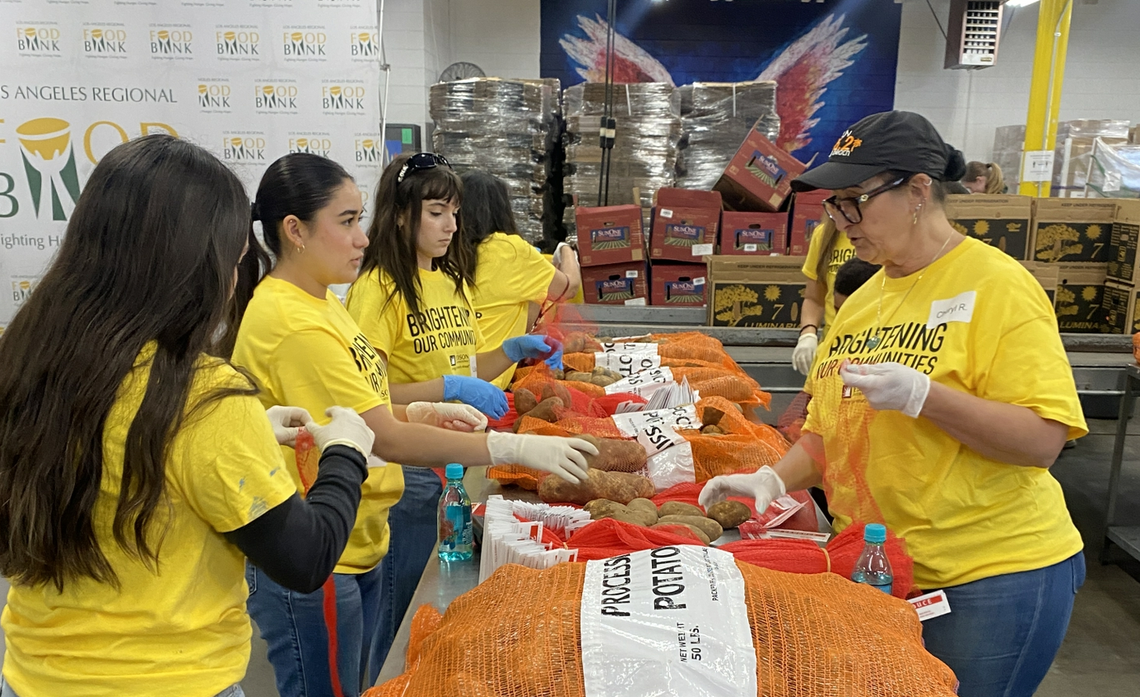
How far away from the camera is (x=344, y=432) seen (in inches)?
52.3

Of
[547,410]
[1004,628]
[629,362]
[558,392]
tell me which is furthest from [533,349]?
[1004,628]

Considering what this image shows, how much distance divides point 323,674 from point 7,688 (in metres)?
0.65

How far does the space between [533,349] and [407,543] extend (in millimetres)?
956

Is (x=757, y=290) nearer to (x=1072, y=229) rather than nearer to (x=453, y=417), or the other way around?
Answer: (x=1072, y=229)

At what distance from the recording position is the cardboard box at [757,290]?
4059 mm

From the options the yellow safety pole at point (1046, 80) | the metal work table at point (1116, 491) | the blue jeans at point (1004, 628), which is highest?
the yellow safety pole at point (1046, 80)

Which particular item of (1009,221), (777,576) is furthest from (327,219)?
(1009,221)

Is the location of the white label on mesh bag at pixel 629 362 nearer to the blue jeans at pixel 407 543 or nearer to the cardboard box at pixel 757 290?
the blue jeans at pixel 407 543

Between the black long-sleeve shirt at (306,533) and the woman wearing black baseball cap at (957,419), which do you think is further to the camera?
the woman wearing black baseball cap at (957,419)

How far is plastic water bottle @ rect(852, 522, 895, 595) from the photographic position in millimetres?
1302

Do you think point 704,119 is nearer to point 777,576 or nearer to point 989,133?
point 989,133

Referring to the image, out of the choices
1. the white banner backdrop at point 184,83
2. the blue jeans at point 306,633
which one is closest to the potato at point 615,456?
the blue jeans at point 306,633

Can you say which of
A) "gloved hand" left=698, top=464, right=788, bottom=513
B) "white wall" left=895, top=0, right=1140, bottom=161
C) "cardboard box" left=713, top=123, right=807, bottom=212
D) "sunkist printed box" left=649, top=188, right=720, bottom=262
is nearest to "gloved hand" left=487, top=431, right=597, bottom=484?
"gloved hand" left=698, top=464, right=788, bottom=513

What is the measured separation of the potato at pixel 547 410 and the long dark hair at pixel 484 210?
1.09m
